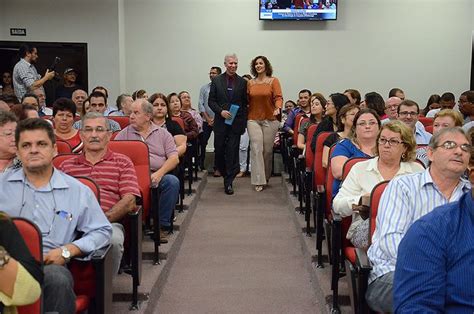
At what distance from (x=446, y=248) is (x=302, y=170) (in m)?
3.64

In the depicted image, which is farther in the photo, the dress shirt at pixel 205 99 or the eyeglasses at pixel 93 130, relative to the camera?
the dress shirt at pixel 205 99

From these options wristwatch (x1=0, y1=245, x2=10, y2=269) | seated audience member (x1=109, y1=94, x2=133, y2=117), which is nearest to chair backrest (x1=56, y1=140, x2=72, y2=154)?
seated audience member (x1=109, y1=94, x2=133, y2=117)

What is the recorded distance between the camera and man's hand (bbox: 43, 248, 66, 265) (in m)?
2.33

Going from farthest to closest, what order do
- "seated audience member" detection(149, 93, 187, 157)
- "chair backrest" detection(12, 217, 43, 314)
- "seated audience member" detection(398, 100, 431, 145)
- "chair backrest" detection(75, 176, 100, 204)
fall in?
"seated audience member" detection(149, 93, 187, 157) → "seated audience member" detection(398, 100, 431, 145) → "chair backrest" detection(75, 176, 100, 204) → "chair backrest" detection(12, 217, 43, 314)

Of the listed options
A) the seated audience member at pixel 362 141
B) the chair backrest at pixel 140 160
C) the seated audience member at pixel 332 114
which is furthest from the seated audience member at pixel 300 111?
the chair backrest at pixel 140 160

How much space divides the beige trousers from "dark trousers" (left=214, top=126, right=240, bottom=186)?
8.0 inches

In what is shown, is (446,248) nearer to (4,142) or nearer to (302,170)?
(4,142)

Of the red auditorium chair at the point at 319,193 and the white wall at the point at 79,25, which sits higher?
the white wall at the point at 79,25

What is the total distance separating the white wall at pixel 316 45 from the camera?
9.43 meters

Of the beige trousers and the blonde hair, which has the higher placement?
the blonde hair

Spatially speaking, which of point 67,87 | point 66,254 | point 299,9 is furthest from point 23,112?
point 299,9

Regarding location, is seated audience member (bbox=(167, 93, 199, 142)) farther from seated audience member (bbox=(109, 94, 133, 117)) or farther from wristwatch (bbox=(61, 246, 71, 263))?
wristwatch (bbox=(61, 246, 71, 263))

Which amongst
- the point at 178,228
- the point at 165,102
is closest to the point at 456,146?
the point at 178,228

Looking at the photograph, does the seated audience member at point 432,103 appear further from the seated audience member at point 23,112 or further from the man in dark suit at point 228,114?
the seated audience member at point 23,112
